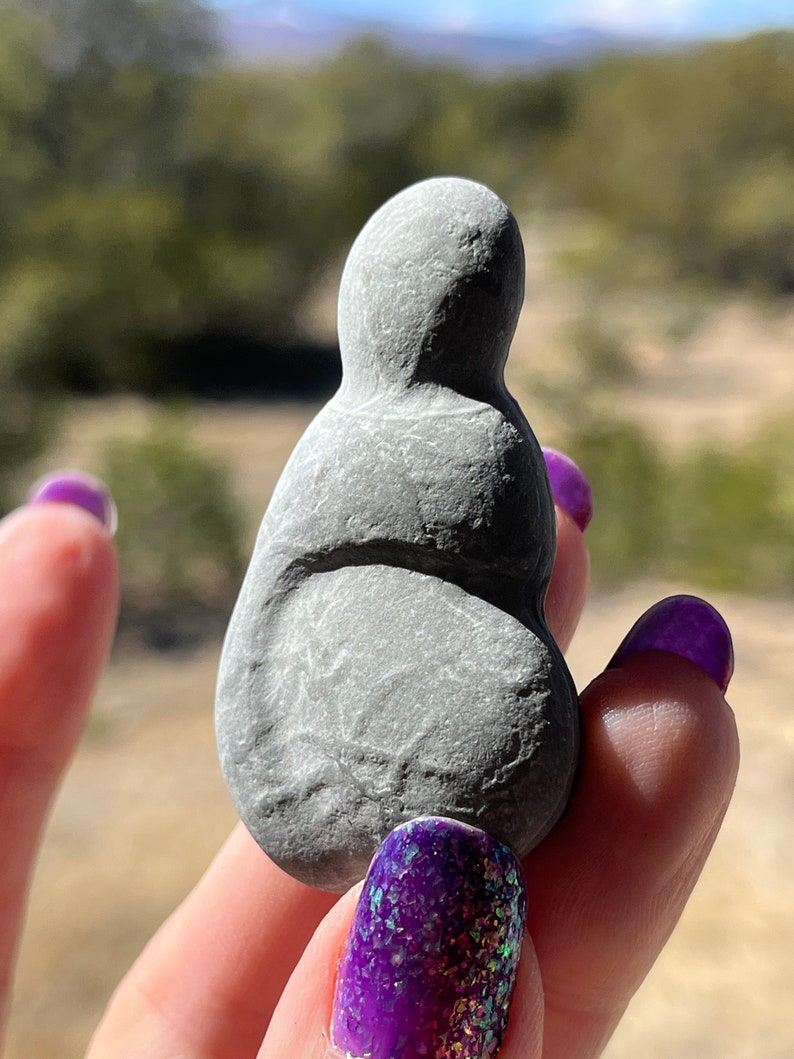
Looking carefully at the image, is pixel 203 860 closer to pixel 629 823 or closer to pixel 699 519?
pixel 629 823

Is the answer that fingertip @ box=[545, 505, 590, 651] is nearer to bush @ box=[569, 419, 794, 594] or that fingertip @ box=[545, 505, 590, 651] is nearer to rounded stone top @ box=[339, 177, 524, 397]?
rounded stone top @ box=[339, 177, 524, 397]

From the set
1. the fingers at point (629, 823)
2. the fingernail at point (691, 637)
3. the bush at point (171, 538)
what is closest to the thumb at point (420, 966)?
the fingers at point (629, 823)

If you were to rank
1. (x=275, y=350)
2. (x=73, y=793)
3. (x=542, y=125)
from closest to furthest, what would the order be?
(x=73, y=793), (x=275, y=350), (x=542, y=125)

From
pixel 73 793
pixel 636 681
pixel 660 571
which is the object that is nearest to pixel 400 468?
pixel 636 681

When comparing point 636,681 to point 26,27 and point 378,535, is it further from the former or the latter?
point 26,27

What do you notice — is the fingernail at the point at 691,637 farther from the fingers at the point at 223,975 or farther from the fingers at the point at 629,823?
the fingers at the point at 223,975

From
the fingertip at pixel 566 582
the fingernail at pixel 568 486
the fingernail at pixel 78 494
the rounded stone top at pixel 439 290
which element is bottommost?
the fingernail at pixel 78 494
